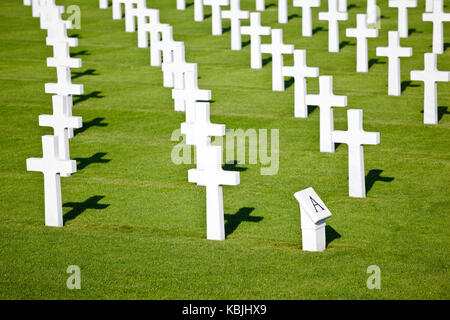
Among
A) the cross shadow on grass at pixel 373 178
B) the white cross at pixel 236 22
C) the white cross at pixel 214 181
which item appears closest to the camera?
the white cross at pixel 214 181

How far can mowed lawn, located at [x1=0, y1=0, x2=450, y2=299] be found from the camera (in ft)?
32.9

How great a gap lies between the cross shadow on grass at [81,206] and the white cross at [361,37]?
27.5ft

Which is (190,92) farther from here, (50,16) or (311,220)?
(50,16)

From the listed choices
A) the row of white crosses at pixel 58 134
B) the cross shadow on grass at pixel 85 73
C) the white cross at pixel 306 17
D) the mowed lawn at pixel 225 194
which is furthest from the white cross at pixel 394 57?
the cross shadow on grass at pixel 85 73

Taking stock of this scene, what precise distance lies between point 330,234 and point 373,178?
245 centimetres

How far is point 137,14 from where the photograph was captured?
868 inches

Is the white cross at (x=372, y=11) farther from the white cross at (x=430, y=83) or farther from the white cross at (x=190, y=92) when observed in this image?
the white cross at (x=190, y=92)

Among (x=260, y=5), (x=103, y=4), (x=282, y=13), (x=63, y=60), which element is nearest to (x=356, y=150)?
(x=63, y=60)

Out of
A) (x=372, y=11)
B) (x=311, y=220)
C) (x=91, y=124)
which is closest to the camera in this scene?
(x=311, y=220)

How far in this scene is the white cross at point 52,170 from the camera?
1160 centimetres

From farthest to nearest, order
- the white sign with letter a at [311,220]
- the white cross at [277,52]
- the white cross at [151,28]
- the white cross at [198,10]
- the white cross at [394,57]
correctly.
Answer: the white cross at [198,10], the white cross at [151,28], the white cross at [277,52], the white cross at [394,57], the white sign with letter a at [311,220]

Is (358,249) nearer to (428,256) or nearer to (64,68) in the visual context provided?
(428,256)

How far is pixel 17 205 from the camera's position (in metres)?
12.8
